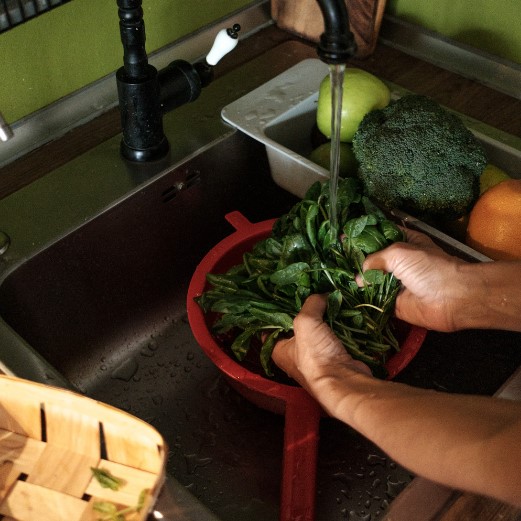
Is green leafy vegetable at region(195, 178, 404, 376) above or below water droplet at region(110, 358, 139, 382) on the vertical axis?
above

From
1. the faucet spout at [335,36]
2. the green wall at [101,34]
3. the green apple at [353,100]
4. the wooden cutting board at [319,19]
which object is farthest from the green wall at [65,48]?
the faucet spout at [335,36]

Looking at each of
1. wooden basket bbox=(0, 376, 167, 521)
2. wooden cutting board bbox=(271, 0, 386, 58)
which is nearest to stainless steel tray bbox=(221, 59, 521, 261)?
wooden cutting board bbox=(271, 0, 386, 58)

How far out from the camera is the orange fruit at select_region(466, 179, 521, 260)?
0.90 metres

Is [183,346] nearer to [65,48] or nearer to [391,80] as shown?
[65,48]

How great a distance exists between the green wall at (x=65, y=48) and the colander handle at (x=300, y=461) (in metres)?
0.65

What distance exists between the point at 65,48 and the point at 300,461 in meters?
0.74

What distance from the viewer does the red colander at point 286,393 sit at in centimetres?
76

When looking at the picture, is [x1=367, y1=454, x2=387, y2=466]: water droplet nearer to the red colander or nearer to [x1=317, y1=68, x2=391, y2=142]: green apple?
the red colander

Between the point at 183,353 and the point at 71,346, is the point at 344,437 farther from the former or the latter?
the point at 71,346

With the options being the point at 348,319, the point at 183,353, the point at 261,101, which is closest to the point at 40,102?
the point at 261,101

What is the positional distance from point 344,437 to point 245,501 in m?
0.17

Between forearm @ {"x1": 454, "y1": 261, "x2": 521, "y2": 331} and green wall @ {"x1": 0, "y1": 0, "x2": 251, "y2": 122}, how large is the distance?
0.70m

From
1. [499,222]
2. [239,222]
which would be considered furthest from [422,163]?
[239,222]

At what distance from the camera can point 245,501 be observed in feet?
2.91
